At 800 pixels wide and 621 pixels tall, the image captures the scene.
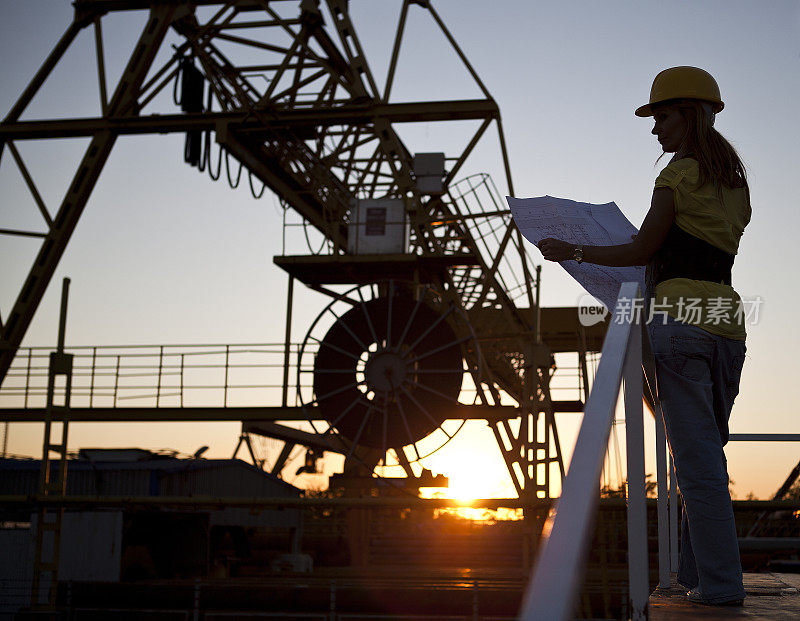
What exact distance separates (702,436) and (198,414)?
18908 millimetres

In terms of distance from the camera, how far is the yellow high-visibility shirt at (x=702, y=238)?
3396 millimetres

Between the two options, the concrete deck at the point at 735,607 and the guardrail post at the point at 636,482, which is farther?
the concrete deck at the point at 735,607

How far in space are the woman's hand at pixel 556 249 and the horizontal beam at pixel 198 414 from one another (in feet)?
51.0

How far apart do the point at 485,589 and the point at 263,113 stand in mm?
10821

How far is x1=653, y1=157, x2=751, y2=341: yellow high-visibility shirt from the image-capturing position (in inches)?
134

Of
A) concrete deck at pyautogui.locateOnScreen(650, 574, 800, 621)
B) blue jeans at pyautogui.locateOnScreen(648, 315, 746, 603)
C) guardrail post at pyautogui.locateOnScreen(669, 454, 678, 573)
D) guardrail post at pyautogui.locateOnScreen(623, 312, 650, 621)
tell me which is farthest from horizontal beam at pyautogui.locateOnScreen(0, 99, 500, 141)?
guardrail post at pyautogui.locateOnScreen(623, 312, 650, 621)

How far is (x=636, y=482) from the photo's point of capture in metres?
2.95

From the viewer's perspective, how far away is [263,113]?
20.2 m

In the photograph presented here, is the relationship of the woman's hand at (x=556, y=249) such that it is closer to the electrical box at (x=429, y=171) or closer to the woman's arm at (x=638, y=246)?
the woman's arm at (x=638, y=246)

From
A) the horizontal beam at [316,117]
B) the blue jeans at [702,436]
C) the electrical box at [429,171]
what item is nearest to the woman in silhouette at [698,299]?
the blue jeans at [702,436]

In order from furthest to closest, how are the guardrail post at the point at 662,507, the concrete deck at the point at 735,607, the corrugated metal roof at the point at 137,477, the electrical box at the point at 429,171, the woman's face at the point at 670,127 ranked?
the corrugated metal roof at the point at 137,477
the electrical box at the point at 429,171
the guardrail post at the point at 662,507
the woman's face at the point at 670,127
the concrete deck at the point at 735,607

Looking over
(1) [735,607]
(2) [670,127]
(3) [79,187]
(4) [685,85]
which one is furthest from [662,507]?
(3) [79,187]

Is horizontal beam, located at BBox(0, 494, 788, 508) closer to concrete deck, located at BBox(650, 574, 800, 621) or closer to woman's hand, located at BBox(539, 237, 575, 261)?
concrete deck, located at BBox(650, 574, 800, 621)

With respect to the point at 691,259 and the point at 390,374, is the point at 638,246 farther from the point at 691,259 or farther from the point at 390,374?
the point at 390,374
